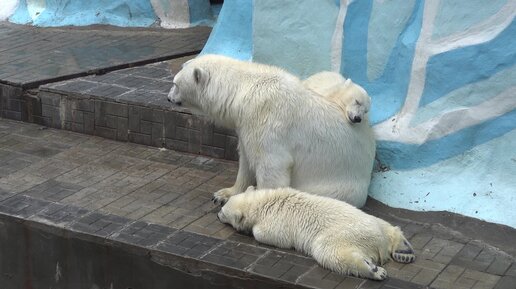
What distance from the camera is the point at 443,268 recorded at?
4496 mm

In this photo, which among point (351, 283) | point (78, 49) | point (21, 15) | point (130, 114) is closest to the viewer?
point (351, 283)

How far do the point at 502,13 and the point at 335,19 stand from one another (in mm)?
1223

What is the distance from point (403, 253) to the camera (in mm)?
4535

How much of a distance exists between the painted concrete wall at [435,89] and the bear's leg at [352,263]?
110cm

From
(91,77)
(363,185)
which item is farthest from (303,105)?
(91,77)

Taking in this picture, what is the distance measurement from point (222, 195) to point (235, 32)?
191 cm

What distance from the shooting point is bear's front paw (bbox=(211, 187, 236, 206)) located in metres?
5.25

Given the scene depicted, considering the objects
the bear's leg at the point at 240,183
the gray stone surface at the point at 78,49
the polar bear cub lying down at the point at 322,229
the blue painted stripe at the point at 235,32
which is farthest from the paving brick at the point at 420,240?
the gray stone surface at the point at 78,49

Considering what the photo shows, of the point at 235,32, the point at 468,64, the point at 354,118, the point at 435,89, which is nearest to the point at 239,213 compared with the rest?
the point at 354,118

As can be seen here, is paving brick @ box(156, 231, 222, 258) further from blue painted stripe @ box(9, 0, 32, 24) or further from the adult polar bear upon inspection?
blue painted stripe @ box(9, 0, 32, 24)

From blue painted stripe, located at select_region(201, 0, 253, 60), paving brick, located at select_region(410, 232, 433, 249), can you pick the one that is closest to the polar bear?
paving brick, located at select_region(410, 232, 433, 249)

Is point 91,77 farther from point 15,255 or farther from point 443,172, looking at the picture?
point 443,172

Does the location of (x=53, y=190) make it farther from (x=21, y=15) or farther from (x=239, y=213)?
(x=21, y=15)

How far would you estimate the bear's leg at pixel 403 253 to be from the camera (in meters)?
4.53
